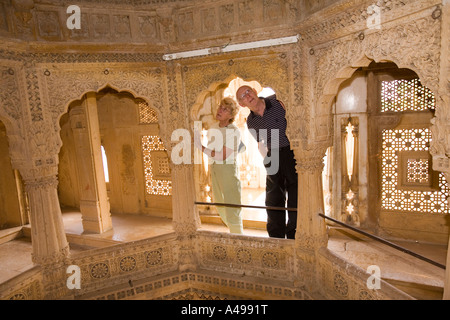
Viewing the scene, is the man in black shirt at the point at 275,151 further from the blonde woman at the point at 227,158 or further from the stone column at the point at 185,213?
the stone column at the point at 185,213

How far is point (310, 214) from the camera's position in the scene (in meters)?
4.35

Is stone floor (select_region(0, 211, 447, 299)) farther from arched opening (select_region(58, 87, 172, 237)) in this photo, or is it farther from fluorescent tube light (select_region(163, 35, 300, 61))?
fluorescent tube light (select_region(163, 35, 300, 61))

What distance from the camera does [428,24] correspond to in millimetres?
2615

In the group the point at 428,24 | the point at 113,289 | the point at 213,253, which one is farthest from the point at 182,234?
the point at 428,24

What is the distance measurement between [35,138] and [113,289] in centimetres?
246

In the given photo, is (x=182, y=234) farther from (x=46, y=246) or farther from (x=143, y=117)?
(x=143, y=117)

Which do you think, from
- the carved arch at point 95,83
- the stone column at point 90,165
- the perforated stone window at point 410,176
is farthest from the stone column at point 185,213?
the perforated stone window at point 410,176

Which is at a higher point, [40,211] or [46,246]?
[40,211]

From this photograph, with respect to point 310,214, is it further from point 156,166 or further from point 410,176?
point 156,166

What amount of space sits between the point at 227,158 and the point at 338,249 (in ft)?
8.29

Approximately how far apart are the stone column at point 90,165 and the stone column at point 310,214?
173 inches

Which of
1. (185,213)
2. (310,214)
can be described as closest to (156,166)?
(185,213)

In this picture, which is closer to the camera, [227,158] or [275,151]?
[275,151]

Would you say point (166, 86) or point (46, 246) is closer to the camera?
point (46, 246)
